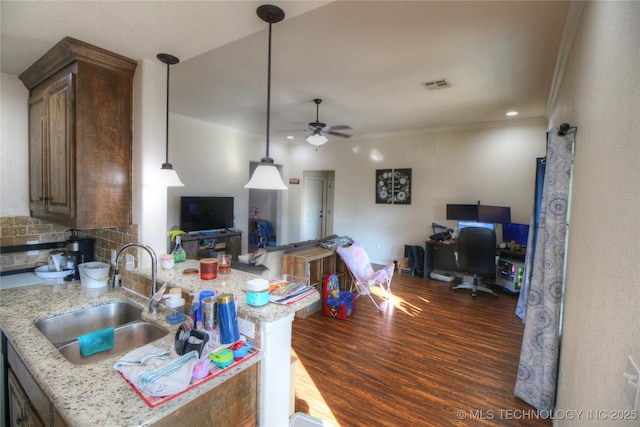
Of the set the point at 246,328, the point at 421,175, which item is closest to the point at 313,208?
the point at 421,175

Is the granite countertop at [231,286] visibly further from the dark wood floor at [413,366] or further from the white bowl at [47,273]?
the dark wood floor at [413,366]

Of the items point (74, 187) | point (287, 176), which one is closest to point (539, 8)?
point (74, 187)

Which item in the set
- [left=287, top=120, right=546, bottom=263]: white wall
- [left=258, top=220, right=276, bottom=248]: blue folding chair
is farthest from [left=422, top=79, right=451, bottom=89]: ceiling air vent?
[left=258, top=220, right=276, bottom=248]: blue folding chair

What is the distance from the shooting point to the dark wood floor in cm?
205

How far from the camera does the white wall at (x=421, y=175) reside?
4.91m

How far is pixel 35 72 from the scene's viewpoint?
2035 mm

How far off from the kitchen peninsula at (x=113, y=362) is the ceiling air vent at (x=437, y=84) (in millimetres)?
3035

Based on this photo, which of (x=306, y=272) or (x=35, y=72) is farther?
(x=306, y=272)

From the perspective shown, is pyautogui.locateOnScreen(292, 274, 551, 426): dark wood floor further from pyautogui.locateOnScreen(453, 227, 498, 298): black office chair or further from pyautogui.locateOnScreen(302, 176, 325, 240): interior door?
pyautogui.locateOnScreen(302, 176, 325, 240): interior door

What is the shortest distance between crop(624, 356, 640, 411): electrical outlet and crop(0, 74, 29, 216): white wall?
3454 mm

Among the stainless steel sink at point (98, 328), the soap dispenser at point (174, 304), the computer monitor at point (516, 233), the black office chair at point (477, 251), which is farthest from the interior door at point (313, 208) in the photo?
the soap dispenser at point (174, 304)

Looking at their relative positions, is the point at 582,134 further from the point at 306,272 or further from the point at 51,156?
the point at 51,156

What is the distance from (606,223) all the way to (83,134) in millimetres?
2680

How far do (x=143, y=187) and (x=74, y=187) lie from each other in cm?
37
